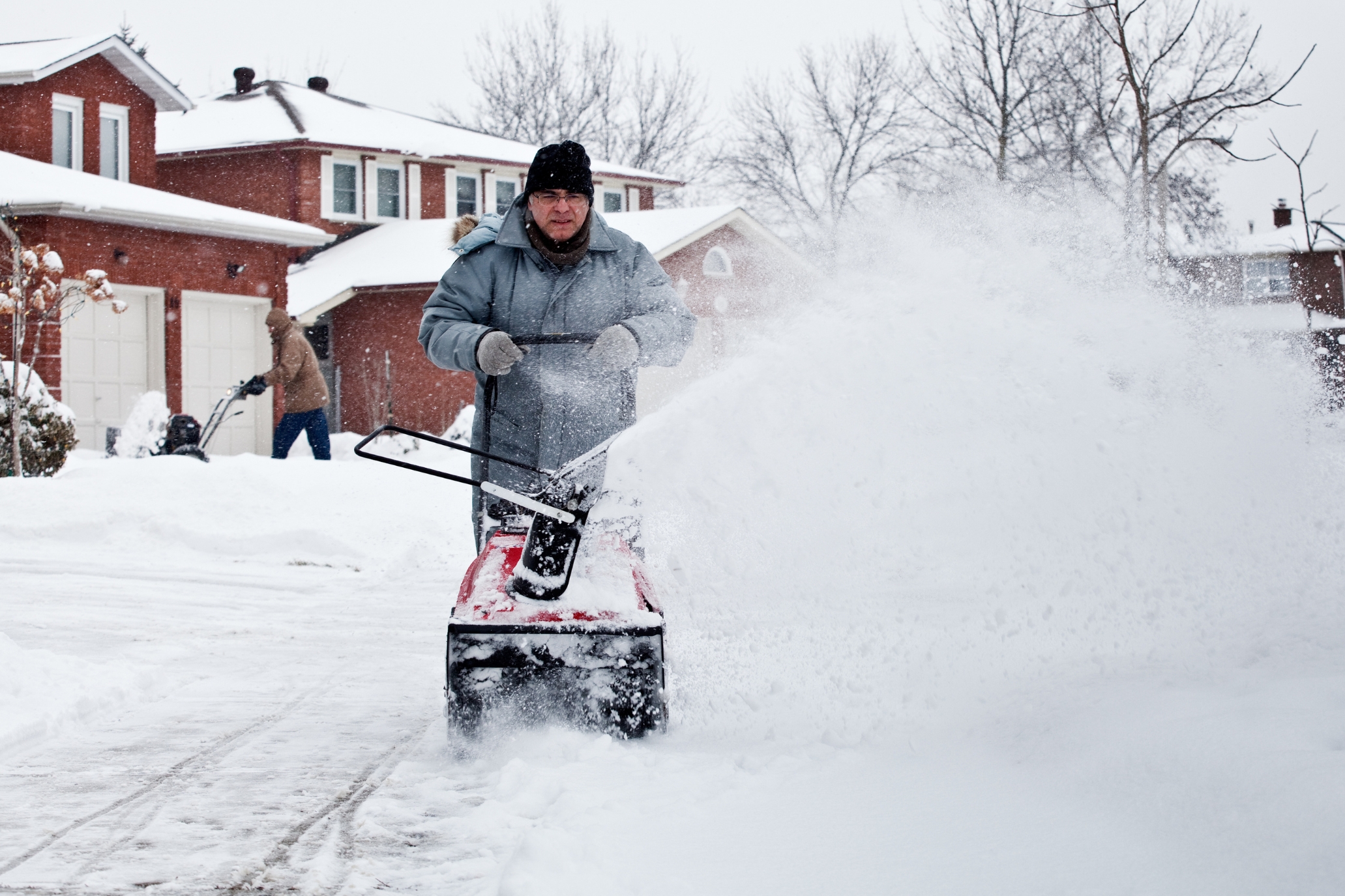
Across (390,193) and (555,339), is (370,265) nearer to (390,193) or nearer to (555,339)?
(390,193)

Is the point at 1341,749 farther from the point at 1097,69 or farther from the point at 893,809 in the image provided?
the point at 1097,69

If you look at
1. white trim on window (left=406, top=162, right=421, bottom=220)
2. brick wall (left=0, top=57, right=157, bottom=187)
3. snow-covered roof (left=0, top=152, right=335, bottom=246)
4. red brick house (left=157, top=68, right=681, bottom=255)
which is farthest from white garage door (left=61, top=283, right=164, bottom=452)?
white trim on window (left=406, top=162, right=421, bottom=220)

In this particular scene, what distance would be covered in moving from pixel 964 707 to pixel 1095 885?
1.10 m

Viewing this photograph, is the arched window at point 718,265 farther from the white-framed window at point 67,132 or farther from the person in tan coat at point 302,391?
the person in tan coat at point 302,391

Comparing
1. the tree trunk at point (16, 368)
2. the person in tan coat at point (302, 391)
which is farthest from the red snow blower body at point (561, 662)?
the person in tan coat at point (302, 391)

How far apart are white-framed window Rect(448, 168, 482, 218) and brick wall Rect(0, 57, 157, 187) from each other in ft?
24.5

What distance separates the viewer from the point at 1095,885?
2186mm

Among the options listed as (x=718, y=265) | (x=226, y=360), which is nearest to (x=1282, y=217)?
(x=718, y=265)

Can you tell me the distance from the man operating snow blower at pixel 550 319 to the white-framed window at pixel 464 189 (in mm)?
22176

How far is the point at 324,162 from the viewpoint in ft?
76.3

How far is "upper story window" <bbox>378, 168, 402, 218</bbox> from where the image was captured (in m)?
24.4

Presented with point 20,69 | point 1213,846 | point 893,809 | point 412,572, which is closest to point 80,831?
point 893,809

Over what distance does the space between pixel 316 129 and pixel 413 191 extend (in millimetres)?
2151

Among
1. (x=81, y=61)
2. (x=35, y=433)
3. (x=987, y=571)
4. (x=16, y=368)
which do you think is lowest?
(x=987, y=571)
